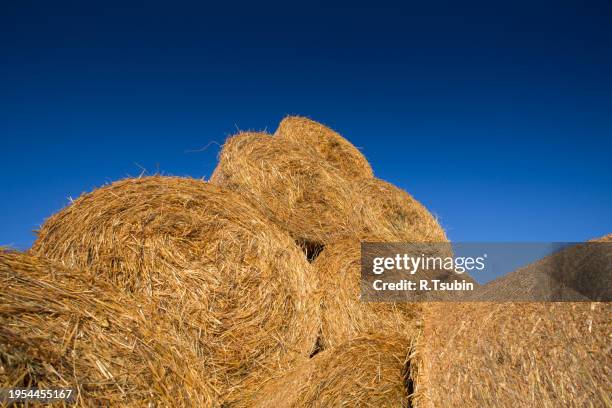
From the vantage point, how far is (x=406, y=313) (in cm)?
473

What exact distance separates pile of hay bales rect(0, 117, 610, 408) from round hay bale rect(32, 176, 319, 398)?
10 mm

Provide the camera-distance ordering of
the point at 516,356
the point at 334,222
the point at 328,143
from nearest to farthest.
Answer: the point at 516,356, the point at 334,222, the point at 328,143

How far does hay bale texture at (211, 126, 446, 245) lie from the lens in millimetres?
4902

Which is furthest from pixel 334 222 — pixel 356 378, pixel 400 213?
pixel 356 378

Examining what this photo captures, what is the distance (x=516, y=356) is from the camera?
2.50 metres

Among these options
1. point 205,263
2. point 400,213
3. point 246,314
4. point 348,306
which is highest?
point 400,213

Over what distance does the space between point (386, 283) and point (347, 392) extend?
193cm

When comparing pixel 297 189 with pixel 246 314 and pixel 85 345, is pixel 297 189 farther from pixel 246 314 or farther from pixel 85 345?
pixel 85 345

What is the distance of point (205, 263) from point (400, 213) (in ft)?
10.9

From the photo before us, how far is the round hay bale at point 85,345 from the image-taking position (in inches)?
81.9

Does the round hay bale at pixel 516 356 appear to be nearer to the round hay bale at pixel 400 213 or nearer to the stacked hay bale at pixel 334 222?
the stacked hay bale at pixel 334 222

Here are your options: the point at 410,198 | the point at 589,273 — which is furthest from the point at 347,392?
the point at 410,198

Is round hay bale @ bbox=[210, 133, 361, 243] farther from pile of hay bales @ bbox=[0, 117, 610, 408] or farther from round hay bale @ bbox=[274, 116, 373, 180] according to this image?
round hay bale @ bbox=[274, 116, 373, 180]

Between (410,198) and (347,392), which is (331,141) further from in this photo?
(347,392)
